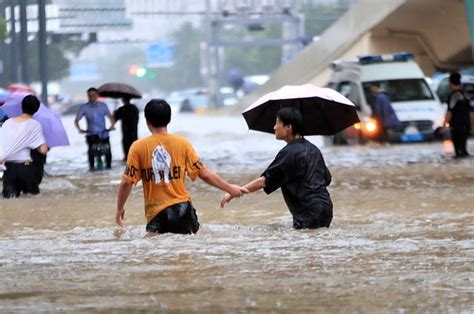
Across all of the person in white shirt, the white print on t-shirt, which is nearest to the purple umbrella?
the person in white shirt

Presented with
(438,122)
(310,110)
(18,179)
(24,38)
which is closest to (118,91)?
(18,179)

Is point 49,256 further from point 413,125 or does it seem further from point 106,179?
point 413,125

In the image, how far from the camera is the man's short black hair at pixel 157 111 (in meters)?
11.1

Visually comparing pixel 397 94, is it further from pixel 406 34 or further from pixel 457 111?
pixel 406 34

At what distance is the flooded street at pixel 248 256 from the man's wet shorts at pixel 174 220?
188 millimetres

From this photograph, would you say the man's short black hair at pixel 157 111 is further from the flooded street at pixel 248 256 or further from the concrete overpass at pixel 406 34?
the concrete overpass at pixel 406 34

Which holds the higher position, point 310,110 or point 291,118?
point 291,118

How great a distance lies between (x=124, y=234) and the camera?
13586mm

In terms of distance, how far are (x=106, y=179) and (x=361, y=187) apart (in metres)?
4.94

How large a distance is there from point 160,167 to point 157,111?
46 cm

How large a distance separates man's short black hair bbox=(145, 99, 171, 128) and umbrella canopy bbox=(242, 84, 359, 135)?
111 inches

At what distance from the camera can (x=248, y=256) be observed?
11.6 m

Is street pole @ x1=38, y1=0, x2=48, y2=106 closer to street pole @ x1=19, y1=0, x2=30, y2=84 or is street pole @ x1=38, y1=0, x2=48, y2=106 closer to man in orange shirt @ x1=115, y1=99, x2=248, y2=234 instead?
street pole @ x1=19, y1=0, x2=30, y2=84

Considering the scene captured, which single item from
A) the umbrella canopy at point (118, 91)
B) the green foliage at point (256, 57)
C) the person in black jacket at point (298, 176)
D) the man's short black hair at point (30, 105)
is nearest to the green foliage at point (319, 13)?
the green foliage at point (256, 57)
